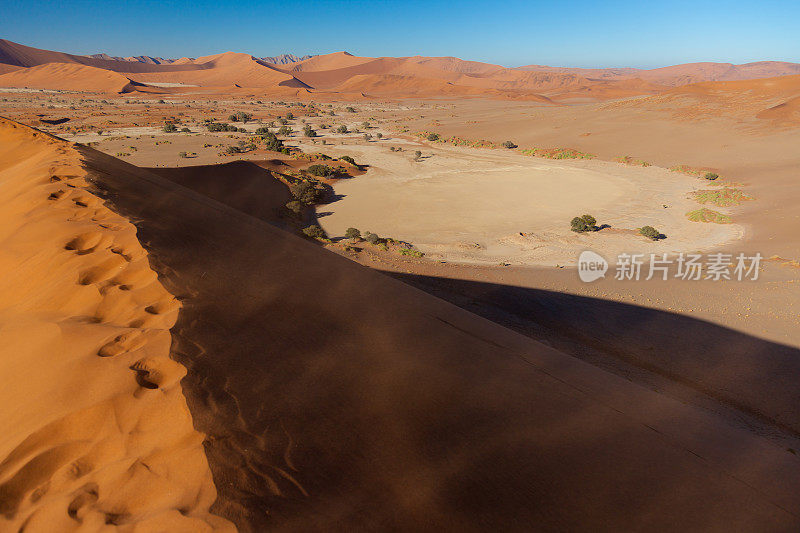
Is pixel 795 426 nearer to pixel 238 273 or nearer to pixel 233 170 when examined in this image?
pixel 238 273

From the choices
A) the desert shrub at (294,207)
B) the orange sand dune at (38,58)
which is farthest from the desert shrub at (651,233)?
the orange sand dune at (38,58)

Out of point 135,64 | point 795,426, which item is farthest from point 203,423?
point 135,64

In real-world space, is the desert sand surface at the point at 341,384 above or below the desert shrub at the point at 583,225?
above

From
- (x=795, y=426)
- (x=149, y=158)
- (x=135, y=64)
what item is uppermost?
(x=135, y=64)

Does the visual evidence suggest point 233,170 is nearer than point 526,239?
No

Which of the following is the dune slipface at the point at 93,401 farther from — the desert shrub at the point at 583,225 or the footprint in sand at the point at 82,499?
the desert shrub at the point at 583,225

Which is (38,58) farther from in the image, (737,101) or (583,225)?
(737,101)

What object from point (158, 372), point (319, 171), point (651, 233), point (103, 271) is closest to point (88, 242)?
point (103, 271)
